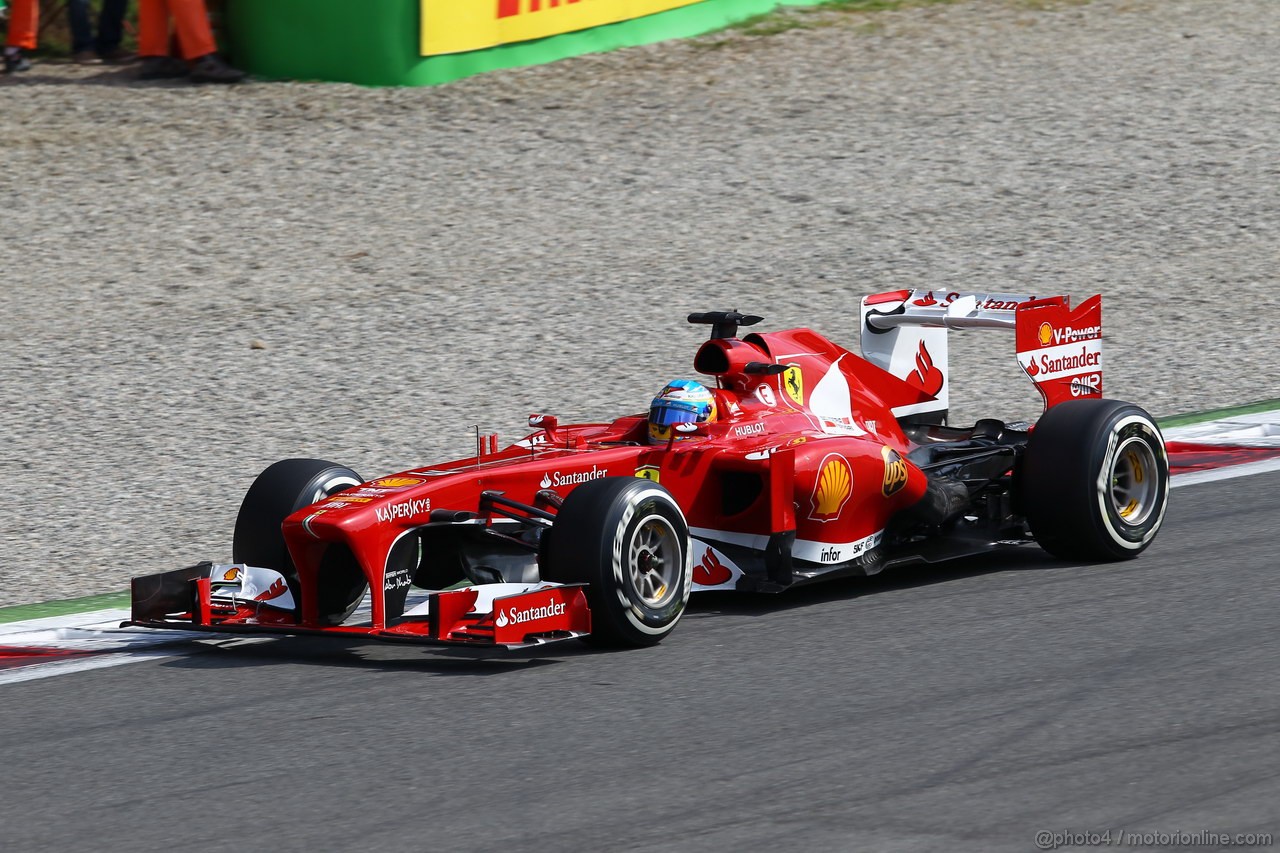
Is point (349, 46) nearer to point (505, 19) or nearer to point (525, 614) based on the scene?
point (505, 19)

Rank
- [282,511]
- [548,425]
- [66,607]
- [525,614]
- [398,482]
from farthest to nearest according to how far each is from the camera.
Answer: [66,607]
[548,425]
[282,511]
[398,482]
[525,614]

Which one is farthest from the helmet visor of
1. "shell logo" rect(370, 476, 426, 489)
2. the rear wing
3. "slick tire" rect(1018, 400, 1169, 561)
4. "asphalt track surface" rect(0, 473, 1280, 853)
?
the rear wing

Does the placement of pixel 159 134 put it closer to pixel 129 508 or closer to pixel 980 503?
pixel 129 508

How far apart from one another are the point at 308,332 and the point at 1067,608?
7.35 m

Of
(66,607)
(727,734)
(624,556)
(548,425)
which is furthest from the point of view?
(66,607)

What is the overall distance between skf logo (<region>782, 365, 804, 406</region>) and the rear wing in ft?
3.37

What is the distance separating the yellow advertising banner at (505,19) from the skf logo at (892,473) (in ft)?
31.4

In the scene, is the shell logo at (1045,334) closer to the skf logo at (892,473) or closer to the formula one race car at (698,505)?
the formula one race car at (698,505)

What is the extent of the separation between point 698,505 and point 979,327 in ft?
7.06

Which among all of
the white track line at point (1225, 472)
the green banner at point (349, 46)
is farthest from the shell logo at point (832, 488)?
the green banner at point (349, 46)

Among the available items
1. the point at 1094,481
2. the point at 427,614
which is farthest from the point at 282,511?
the point at 1094,481

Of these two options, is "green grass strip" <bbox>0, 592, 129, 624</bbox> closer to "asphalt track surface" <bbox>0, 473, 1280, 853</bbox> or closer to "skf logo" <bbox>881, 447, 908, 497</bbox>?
"asphalt track surface" <bbox>0, 473, 1280, 853</bbox>

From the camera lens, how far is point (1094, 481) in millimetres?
7875

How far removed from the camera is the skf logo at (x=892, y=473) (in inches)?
307
